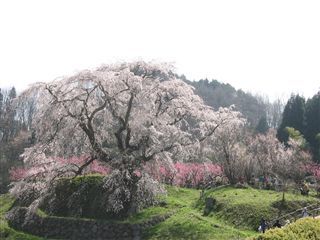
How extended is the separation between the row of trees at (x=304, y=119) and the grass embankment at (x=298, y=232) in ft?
142

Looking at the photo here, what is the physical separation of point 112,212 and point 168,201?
15.2 ft

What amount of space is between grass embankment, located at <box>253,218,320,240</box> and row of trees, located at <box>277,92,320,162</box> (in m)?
43.2

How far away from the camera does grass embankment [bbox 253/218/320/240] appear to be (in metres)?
13.6

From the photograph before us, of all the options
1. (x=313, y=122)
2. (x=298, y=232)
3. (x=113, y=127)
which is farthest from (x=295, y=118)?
(x=298, y=232)

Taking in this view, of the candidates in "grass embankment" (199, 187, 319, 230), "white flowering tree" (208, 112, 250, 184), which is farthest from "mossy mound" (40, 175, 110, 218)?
"white flowering tree" (208, 112, 250, 184)

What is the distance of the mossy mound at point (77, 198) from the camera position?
94.1 ft

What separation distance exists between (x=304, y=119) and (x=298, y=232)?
49007 mm

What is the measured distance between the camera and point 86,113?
28359 millimetres

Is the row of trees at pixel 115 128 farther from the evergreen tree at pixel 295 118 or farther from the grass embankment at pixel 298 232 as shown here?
the evergreen tree at pixel 295 118

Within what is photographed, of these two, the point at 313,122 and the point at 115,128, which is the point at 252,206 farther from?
the point at 313,122

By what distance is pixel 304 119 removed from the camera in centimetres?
6125

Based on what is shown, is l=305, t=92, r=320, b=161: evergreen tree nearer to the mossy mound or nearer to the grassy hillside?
the grassy hillside

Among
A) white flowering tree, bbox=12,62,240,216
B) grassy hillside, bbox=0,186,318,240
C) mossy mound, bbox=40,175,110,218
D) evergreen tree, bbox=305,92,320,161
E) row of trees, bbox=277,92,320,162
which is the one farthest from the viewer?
row of trees, bbox=277,92,320,162

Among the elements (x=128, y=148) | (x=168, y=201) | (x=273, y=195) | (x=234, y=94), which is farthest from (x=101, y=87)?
(x=234, y=94)
